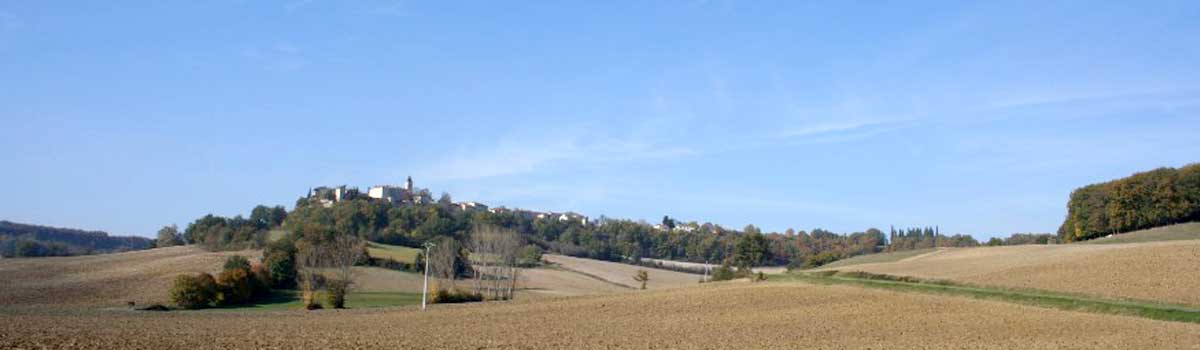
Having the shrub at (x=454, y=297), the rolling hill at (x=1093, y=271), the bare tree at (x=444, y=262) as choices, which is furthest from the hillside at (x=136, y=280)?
the rolling hill at (x=1093, y=271)

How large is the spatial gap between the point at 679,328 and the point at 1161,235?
7221cm

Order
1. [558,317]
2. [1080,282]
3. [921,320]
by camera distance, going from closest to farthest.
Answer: [921,320] < [558,317] < [1080,282]

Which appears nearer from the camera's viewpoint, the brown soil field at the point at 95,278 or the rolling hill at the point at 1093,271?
the rolling hill at the point at 1093,271

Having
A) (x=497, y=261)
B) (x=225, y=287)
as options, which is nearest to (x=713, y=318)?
(x=225, y=287)

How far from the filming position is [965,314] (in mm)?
42844

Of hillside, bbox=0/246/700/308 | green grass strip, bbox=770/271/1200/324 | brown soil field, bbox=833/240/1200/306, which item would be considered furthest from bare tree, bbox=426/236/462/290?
brown soil field, bbox=833/240/1200/306

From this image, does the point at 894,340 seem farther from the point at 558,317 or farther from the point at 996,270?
the point at 996,270

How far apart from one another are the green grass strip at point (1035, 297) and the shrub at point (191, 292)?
44742 millimetres

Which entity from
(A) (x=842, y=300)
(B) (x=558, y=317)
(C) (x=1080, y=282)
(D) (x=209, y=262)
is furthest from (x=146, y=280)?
(C) (x=1080, y=282)

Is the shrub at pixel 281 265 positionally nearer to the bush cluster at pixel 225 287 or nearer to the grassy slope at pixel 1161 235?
the bush cluster at pixel 225 287

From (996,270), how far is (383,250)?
84.5 metres

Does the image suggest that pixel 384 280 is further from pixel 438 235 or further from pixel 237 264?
pixel 438 235

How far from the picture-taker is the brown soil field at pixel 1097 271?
48938mm

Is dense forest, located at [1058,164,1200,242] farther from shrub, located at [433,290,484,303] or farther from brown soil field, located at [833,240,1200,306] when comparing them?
shrub, located at [433,290,484,303]
